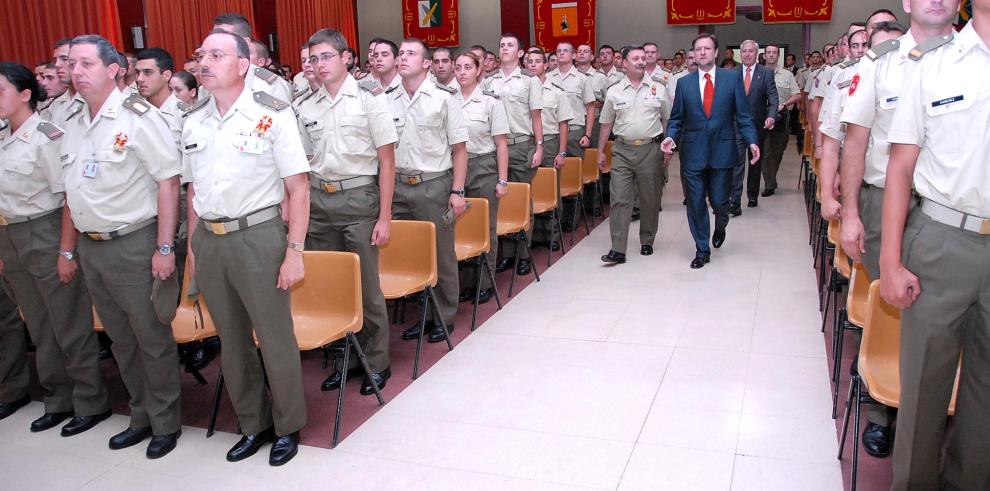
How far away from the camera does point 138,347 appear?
321cm

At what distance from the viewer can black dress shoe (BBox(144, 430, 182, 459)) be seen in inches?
120

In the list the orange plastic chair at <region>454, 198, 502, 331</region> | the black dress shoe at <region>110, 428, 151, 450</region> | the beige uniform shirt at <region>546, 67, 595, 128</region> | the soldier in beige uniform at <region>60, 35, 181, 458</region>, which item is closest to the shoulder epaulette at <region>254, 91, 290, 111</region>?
the soldier in beige uniform at <region>60, 35, 181, 458</region>

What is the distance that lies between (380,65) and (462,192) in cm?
82

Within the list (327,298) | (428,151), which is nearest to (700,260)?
(428,151)

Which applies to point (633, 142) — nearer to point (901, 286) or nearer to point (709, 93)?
point (709, 93)

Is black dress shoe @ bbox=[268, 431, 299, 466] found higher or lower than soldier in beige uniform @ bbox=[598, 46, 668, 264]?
lower

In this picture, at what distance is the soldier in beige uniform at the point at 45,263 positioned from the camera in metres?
3.17

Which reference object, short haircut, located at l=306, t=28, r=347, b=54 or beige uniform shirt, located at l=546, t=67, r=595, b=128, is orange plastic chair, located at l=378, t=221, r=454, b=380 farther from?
beige uniform shirt, located at l=546, t=67, r=595, b=128

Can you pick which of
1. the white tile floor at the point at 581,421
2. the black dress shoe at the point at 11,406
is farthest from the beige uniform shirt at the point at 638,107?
the black dress shoe at the point at 11,406

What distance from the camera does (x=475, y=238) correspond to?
4504 millimetres

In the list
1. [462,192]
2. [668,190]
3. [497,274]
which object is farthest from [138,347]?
[668,190]

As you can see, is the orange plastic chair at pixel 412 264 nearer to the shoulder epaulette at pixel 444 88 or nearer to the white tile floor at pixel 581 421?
the white tile floor at pixel 581 421

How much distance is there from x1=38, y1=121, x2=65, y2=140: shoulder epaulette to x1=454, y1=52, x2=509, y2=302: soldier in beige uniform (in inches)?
88.5

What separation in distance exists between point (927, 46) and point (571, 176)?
4.22m
